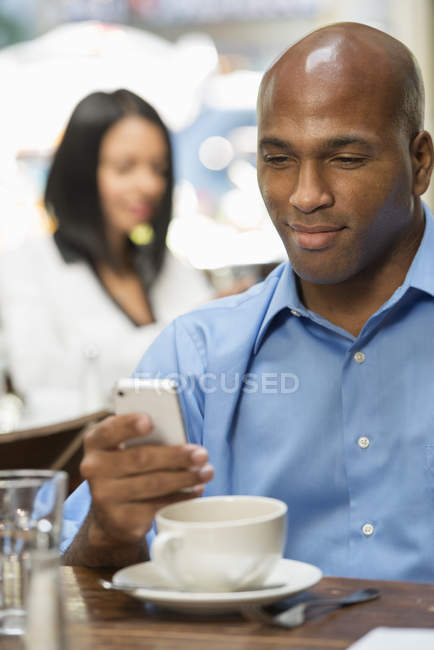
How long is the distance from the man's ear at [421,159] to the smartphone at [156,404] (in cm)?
58

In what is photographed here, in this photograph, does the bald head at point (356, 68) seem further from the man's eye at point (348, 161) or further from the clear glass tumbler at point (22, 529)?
the clear glass tumbler at point (22, 529)

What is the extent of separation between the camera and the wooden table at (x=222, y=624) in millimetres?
849

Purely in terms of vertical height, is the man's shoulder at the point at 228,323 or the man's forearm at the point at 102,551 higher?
the man's shoulder at the point at 228,323

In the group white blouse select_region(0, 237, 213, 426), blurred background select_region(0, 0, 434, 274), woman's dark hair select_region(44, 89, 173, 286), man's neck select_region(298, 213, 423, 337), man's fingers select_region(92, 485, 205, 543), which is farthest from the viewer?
blurred background select_region(0, 0, 434, 274)

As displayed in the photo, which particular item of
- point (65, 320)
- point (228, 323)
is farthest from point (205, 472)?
point (65, 320)

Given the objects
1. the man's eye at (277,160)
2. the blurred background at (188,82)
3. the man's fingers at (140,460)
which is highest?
the blurred background at (188,82)

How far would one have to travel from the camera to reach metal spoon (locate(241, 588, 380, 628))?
0.89m

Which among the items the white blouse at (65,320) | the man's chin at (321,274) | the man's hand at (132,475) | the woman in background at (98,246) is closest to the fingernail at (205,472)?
the man's hand at (132,475)

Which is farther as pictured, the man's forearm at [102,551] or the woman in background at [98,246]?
the woman in background at [98,246]

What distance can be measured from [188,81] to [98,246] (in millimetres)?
1716

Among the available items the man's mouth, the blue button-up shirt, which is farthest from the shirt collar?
the man's mouth

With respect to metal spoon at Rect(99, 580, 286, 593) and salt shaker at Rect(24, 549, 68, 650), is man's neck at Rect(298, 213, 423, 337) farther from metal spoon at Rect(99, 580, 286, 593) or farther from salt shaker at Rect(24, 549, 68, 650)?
salt shaker at Rect(24, 549, 68, 650)

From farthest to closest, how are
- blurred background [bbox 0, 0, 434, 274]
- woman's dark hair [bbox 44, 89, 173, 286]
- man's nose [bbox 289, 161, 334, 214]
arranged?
blurred background [bbox 0, 0, 434, 274]
woman's dark hair [bbox 44, 89, 173, 286]
man's nose [bbox 289, 161, 334, 214]

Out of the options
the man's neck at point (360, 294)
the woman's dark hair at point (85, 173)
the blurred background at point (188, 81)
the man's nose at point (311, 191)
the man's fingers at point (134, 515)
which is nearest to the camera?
the man's fingers at point (134, 515)
